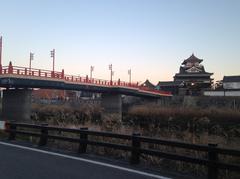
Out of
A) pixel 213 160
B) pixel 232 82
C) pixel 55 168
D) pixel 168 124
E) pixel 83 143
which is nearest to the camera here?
pixel 213 160

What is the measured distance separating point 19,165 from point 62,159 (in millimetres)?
1361

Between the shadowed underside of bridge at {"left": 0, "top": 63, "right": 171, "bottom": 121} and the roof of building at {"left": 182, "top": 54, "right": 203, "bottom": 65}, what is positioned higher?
the roof of building at {"left": 182, "top": 54, "right": 203, "bottom": 65}

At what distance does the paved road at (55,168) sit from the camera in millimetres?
7609

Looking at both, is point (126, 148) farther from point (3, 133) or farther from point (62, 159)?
point (3, 133)

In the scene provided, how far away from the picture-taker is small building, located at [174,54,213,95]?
304ft

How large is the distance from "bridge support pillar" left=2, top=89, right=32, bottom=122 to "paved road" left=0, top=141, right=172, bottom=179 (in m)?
31.6

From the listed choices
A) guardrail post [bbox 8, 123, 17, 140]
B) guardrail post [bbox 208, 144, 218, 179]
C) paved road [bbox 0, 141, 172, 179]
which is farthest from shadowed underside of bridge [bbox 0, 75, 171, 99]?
guardrail post [bbox 208, 144, 218, 179]

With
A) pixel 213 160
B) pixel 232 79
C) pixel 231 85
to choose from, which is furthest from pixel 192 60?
pixel 213 160

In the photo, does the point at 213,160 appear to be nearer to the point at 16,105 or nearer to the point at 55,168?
the point at 55,168

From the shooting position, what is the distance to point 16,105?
4147 centimetres

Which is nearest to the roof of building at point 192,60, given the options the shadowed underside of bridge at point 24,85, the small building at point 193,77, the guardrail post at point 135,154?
the small building at point 193,77

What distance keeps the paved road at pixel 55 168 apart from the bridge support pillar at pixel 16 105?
31580mm

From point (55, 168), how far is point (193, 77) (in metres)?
95.7

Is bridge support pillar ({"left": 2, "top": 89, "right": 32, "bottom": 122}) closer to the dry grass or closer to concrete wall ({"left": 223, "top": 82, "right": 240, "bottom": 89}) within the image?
the dry grass
